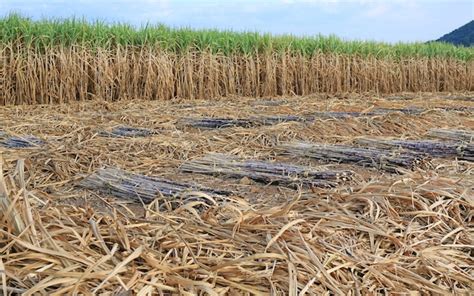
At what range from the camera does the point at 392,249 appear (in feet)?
5.53

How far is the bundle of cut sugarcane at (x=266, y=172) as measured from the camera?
232 centimetres

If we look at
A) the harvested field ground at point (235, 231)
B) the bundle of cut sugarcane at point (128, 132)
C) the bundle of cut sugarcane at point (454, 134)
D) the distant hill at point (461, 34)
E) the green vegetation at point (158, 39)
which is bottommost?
the harvested field ground at point (235, 231)

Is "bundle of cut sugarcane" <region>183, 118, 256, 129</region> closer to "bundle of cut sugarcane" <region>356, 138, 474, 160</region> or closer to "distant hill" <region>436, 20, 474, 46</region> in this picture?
"bundle of cut sugarcane" <region>356, 138, 474, 160</region>

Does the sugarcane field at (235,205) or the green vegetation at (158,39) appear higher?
the green vegetation at (158,39)

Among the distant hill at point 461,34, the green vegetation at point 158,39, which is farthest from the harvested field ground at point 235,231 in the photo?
the distant hill at point 461,34

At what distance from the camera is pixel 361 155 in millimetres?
2920

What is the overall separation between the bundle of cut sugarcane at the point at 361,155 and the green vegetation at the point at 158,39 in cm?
560

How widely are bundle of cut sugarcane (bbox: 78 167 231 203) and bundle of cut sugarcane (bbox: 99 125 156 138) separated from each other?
4.41 feet

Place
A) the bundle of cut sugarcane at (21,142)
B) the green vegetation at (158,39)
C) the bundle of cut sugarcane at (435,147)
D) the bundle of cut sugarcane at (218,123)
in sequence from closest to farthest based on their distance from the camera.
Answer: the bundle of cut sugarcane at (435,147) → the bundle of cut sugarcane at (21,142) → the bundle of cut sugarcane at (218,123) → the green vegetation at (158,39)

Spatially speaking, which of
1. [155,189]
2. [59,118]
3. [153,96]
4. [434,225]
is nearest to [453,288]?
[434,225]

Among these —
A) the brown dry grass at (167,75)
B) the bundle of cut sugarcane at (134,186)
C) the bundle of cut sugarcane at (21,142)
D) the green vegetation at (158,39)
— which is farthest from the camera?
the green vegetation at (158,39)

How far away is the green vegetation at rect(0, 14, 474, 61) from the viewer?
758 centimetres

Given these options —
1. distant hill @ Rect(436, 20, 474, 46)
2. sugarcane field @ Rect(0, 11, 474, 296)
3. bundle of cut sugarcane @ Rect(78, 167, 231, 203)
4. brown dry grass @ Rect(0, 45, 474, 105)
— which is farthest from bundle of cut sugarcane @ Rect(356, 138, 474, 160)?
distant hill @ Rect(436, 20, 474, 46)

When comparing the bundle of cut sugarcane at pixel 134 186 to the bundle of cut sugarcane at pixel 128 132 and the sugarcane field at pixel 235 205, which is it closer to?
the sugarcane field at pixel 235 205
